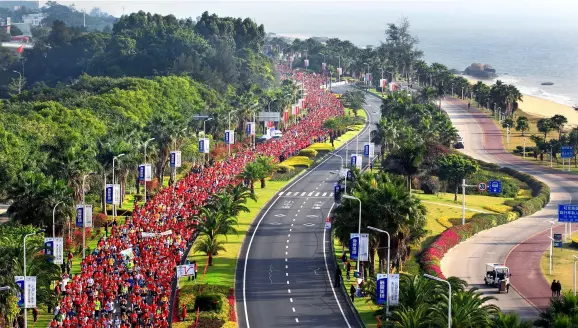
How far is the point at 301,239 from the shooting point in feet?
262

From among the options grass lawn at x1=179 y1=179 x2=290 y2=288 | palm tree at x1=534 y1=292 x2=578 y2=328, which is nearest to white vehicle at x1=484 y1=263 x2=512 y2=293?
grass lawn at x1=179 y1=179 x2=290 y2=288

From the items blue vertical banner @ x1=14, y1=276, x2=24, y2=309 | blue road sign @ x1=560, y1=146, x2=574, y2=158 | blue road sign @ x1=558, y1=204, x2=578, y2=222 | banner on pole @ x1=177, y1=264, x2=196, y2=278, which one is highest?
blue road sign @ x1=560, y1=146, x2=574, y2=158

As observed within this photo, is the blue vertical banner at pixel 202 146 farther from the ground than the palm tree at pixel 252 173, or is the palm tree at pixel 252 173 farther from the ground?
the blue vertical banner at pixel 202 146

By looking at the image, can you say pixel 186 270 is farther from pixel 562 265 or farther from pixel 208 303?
pixel 562 265

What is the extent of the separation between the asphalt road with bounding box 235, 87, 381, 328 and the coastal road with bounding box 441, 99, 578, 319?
32.6 feet

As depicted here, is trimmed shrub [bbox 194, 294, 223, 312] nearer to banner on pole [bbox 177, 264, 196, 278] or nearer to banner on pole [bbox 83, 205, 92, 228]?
banner on pole [bbox 177, 264, 196, 278]

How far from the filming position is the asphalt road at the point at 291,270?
190 feet

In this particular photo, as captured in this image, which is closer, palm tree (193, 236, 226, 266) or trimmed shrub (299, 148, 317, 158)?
palm tree (193, 236, 226, 266)

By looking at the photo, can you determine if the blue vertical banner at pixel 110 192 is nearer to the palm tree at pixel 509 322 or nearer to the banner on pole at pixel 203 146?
the banner on pole at pixel 203 146

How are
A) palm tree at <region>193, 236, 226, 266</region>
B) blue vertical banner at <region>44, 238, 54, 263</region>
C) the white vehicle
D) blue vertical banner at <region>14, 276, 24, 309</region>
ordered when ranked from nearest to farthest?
blue vertical banner at <region>14, 276, 24, 309</region> < blue vertical banner at <region>44, 238, 54, 263</region> < the white vehicle < palm tree at <region>193, 236, 226, 266</region>

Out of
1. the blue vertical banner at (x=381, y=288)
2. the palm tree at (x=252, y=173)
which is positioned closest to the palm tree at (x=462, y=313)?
the blue vertical banner at (x=381, y=288)

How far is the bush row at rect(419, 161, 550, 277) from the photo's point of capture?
72938mm

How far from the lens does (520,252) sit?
80.4 metres

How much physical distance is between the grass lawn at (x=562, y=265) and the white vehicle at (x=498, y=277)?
422cm
